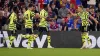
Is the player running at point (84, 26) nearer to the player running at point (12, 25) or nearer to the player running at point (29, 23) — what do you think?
the player running at point (29, 23)

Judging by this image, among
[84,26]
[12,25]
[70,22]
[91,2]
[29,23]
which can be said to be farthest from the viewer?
[91,2]

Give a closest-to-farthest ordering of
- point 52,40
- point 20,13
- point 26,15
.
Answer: point 26,15, point 52,40, point 20,13

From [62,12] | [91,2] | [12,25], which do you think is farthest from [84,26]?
[12,25]

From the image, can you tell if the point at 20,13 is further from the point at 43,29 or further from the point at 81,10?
the point at 81,10

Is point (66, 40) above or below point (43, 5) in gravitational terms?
below

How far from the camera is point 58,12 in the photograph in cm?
2345

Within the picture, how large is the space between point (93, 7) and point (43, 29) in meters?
4.32

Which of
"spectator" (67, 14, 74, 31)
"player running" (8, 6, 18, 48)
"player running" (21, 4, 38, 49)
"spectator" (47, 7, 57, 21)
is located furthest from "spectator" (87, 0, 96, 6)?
"player running" (8, 6, 18, 48)

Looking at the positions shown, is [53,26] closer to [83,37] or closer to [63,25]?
[63,25]

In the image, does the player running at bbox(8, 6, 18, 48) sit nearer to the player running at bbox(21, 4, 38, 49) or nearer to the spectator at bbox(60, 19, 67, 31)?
the player running at bbox(21, 4, 38, 49)

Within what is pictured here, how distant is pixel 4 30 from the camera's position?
73.0ft

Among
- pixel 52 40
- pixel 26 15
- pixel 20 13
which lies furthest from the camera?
pixel 20 13

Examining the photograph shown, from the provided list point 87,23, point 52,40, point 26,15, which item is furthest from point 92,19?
point 26,15

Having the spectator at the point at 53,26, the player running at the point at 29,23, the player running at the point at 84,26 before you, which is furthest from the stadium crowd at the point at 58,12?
the player running at the point at 29,23
